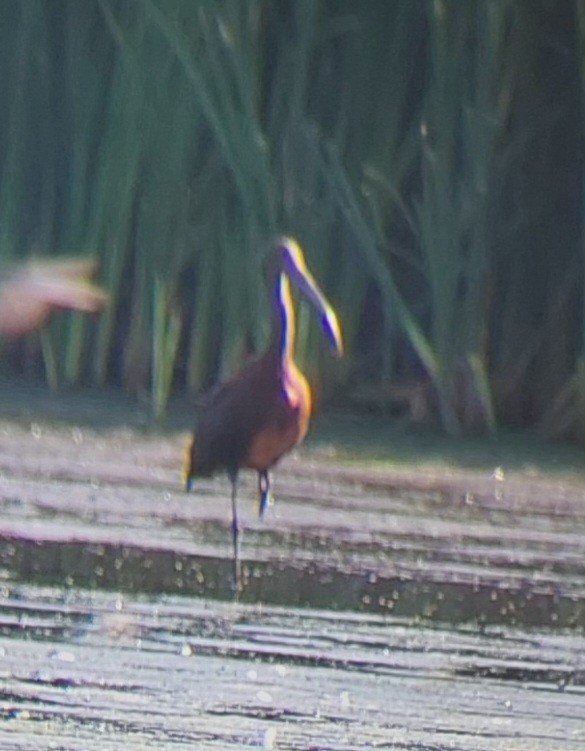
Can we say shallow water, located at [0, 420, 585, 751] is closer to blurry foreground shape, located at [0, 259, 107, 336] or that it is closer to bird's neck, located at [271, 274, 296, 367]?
bird's neck, located at [271, 274, 296, 367]

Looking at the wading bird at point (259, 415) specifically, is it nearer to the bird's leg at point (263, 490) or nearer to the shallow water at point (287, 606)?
the bird's leg at point (263, 490)

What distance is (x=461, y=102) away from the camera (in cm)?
842

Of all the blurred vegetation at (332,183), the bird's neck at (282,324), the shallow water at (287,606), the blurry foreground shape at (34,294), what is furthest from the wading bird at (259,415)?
the blurry foreground shape at (34,294)

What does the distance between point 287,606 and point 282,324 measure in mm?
1332

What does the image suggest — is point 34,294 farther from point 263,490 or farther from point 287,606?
point 263,490

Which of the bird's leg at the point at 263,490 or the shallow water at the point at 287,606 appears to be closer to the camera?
the shallow water at the point at 287,606

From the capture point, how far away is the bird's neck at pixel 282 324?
22.4ft

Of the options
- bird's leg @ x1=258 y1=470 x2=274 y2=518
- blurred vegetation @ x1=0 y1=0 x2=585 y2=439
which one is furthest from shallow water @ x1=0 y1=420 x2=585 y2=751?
blurred vegetation @ x1=0 y1=0 x2=585 y2=439

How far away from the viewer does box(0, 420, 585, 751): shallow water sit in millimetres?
4648

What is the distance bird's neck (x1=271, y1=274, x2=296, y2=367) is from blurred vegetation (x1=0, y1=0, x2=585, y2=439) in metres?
1.27

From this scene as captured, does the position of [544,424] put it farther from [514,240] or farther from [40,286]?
[40,286]

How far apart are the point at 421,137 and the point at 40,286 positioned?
3759 mm

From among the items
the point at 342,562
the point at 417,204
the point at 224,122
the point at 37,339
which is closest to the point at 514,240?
the point at 417,204

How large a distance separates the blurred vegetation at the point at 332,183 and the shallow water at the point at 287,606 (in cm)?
70
